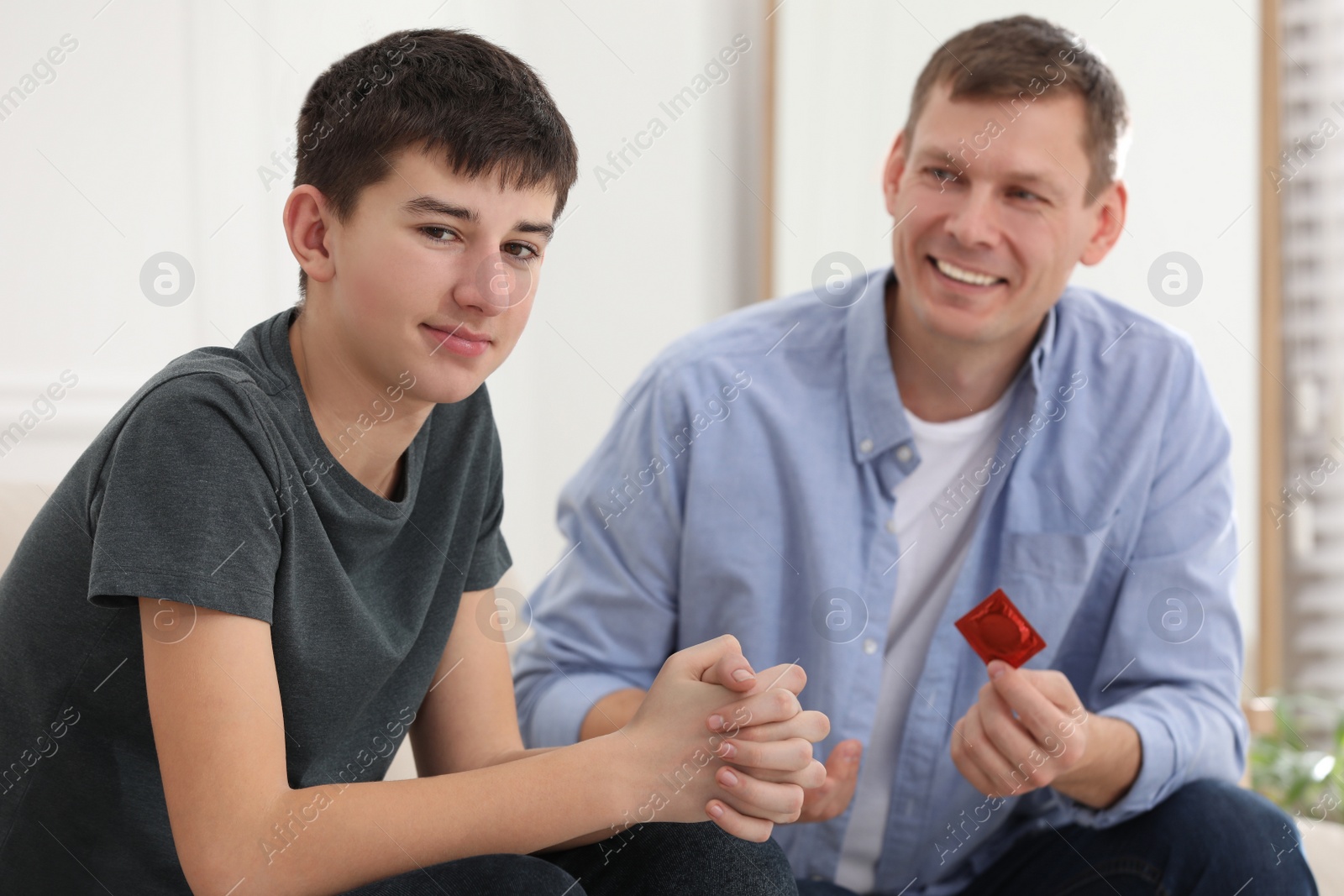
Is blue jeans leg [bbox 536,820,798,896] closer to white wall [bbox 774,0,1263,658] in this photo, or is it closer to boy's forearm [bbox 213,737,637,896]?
boy's forearm [bbox 213,737,637,896]

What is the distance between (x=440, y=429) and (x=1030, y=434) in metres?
0.78

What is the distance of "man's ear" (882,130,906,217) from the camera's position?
1500 mm

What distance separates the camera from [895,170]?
152 cm

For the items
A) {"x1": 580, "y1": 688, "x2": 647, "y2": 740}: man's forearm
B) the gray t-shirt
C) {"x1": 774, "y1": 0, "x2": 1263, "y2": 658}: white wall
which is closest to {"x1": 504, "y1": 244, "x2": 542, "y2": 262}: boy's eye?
the gray t-shirt

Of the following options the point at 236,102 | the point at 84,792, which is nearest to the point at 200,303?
the point at 236,102

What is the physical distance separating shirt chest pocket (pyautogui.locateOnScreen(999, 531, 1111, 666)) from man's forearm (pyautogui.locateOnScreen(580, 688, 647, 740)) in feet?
1.57

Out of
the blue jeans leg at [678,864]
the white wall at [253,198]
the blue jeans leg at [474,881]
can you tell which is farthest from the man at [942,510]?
the blue jeans leg at [474,881]

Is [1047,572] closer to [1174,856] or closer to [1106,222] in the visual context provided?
[1174,856]

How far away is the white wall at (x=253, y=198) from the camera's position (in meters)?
1.53

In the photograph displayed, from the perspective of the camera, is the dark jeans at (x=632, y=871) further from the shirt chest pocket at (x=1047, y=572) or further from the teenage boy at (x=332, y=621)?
the shirt chest pocket at (x=1047, y=572)

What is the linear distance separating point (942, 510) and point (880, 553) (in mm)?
110

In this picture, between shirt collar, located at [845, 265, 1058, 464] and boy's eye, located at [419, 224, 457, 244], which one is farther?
shirt collar, located at [845, 265, 1058, 464]

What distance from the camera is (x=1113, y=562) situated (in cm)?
138

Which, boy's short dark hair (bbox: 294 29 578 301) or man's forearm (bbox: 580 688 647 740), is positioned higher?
boy's short dark hair (bbox: 294 29 578 301)
